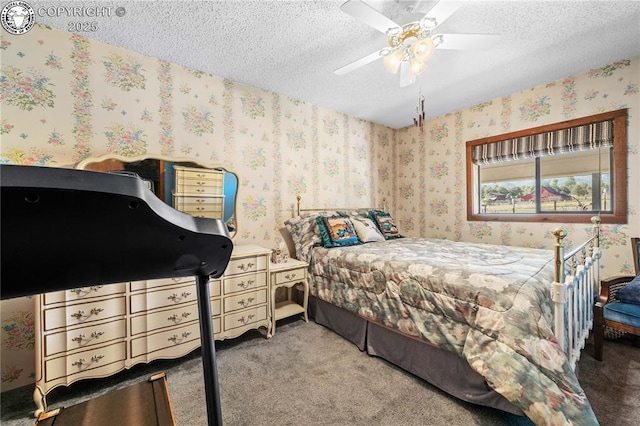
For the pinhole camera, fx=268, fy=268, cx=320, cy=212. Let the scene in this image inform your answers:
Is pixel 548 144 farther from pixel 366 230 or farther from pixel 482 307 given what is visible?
pixel 482 307

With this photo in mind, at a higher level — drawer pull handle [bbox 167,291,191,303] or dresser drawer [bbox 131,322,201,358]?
drawer pull handle [bbox 167,291,191,303]

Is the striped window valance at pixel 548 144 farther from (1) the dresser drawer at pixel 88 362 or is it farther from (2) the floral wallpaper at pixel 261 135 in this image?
(1) the dresser drawer at pixel 88 362

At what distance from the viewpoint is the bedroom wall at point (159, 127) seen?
5.88 feet

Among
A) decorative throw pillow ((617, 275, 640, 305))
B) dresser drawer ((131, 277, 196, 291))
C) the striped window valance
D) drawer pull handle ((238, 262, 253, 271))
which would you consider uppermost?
the striped window valance

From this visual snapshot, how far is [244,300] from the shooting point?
89.3 inches

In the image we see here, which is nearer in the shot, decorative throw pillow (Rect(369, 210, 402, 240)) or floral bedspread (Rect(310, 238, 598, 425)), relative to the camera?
floral bedspread (Rect(310, 238, 598, 425))

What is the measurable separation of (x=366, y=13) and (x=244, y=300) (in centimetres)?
218

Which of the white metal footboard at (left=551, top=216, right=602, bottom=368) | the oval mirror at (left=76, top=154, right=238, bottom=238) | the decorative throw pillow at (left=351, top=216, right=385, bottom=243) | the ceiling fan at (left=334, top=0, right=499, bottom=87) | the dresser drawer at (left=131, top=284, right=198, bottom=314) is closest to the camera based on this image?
the white metal footboard at (left=551, top=216, right=602, bottom=368)

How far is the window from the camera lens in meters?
2.53

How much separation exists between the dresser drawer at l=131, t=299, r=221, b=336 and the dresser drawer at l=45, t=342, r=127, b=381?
0.13 meters

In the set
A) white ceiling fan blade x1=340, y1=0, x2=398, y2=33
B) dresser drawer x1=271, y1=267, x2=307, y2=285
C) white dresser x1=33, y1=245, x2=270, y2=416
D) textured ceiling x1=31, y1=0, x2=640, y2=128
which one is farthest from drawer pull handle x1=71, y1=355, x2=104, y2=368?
white ceiling fan blade x1=340, y1=0, x2=398, y2=33

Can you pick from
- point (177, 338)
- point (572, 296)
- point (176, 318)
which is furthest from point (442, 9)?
point (177, 338)

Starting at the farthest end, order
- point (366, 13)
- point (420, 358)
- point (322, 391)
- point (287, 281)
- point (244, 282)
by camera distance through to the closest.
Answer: point (287, 281), point (244, 282), point (420, 358), point (322, 391), point (366, 13)

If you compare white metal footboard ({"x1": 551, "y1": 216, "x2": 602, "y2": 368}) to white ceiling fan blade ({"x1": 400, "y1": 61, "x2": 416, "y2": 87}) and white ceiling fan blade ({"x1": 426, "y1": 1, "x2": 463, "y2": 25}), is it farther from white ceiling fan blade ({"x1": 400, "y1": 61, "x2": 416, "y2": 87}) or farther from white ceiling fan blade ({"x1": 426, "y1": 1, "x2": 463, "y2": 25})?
white ceiling fan blade ({"x1": 400, "y1": 61, "x2": 416, "y2": 87})
